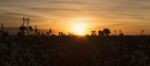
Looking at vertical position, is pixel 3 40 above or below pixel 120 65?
above

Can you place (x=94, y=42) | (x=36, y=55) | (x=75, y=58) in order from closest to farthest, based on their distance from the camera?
(x=36, y=55) → (x=75, y=58) → (x=94, y=42)

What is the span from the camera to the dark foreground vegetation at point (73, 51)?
141ft

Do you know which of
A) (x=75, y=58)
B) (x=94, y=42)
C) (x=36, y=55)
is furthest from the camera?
(x=94, y=42)

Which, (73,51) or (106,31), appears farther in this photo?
(106,31)

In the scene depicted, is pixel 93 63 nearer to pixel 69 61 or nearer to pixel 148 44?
pixel 69 61

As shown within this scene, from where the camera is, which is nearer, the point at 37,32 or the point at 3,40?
the point at 3,40

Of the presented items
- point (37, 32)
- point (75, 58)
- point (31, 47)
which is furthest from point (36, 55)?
point (37, 32)

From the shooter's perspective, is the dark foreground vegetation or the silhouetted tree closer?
the dark foreground vegetation

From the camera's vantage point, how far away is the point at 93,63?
46062 mm

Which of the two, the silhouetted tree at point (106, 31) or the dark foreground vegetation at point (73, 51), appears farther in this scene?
the silhouetted tree at point (106, 31)

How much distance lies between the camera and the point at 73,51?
47.6m

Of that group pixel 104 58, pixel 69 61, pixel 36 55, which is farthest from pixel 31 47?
pixel 104 58

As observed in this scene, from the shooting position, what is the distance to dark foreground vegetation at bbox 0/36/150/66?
43122mm

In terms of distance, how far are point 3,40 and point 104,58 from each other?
10.6 m
